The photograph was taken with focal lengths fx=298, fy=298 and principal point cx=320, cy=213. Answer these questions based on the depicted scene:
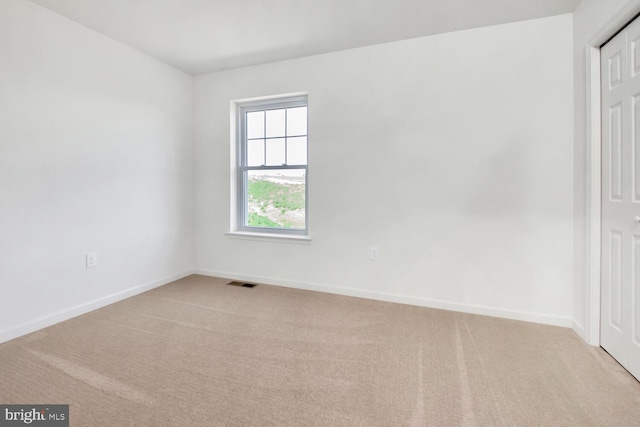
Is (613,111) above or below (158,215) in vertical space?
above

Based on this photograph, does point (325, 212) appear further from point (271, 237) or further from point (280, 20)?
point (280, 20)

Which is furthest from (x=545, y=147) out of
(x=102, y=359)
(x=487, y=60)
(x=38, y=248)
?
(x=38, y=248)

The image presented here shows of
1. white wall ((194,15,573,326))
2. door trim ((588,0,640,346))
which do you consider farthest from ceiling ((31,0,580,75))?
door trim ((588,0,640,346))

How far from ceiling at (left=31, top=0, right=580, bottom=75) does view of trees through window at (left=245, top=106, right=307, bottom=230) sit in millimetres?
727

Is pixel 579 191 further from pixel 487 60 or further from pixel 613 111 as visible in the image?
pixel 487 60

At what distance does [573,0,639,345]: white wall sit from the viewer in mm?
2098

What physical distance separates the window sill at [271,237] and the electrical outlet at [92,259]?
1.30 m

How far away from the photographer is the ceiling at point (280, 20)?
2281 mm

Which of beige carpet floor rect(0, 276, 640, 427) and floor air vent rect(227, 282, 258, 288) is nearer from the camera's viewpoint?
beige carpet floor rect(0, 276, 640, 427)

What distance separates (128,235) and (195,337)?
1.50 meters

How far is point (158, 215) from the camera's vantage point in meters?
3.38

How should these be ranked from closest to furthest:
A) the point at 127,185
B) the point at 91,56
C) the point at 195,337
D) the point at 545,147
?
the point at 195,337 < the point at 545,147 < the point at 91,56 < the point at 127,185

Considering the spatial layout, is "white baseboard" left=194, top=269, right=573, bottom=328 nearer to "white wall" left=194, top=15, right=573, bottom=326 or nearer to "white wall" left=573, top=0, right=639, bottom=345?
"white wall" left=194, top=15, right=573, bottom=326

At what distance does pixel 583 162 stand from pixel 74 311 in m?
4.27
